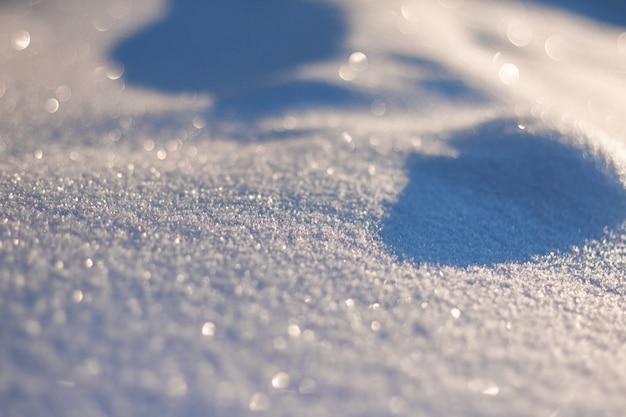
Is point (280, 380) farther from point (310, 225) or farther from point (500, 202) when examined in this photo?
point (500, 202)

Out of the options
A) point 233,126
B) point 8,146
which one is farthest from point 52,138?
point 233,126

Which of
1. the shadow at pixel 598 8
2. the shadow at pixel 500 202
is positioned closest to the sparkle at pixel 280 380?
the shadow at pixel 500 202

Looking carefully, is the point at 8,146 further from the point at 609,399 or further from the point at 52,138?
the point at 609,399

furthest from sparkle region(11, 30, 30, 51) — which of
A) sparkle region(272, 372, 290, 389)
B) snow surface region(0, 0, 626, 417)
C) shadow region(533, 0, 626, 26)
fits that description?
shadow region(533, 0, 626, 26)

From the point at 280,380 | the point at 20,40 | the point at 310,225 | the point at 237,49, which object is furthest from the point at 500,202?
the point at 20,40

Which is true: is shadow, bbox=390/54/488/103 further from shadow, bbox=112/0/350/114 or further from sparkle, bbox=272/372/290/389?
sparkle, bbox=272/372/290/389

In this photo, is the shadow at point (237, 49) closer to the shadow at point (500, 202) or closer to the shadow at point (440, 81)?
the shadow at point (440, 81)
